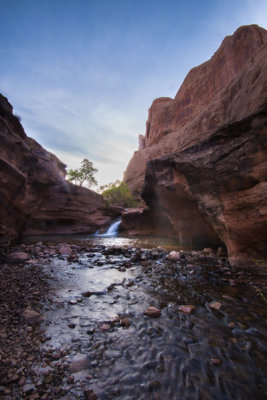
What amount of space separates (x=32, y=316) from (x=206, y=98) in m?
47.8

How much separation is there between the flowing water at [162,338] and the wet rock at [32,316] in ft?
0.52

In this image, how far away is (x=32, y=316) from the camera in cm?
296

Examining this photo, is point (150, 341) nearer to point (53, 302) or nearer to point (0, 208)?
point (53, 302)

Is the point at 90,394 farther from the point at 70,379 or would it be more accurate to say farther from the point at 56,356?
the point at 56,356

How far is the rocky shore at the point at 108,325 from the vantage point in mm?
1820

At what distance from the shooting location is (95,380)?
190 cm

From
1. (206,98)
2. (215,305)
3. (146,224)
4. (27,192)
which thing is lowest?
(215,305)

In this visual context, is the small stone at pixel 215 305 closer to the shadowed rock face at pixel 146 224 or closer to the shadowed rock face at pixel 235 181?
the shadowed rock face at pixel 235 181

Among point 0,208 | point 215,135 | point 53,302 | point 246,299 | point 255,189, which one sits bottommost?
point 53,302

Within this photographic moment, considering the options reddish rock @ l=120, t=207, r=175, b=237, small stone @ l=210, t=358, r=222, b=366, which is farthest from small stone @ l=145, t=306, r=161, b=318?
reddish rock @ l=120, t=207, r=175, b=237

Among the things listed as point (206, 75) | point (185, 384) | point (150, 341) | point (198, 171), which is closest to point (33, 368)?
point (150, 341)

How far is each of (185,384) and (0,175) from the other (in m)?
10.1

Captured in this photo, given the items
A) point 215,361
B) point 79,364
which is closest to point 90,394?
point 79,364

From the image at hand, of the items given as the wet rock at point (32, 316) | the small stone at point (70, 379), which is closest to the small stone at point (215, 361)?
the small stone at point (70, 379)
